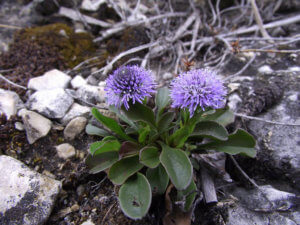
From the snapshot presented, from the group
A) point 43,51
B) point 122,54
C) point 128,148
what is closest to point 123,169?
point 128,148

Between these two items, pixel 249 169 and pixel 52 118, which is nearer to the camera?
pixel 249 169

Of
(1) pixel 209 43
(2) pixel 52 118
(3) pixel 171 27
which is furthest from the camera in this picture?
(3) pixel 171 27

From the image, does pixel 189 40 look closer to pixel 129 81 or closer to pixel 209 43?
pixel 209 43

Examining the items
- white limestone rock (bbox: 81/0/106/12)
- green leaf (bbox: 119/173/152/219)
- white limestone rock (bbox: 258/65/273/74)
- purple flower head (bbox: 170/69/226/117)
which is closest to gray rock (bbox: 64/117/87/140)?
green leaf (bbox: 119/173/152/219)

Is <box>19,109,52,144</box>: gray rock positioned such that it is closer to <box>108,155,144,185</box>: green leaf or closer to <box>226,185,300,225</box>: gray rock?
<box>108,155,144,185</box>: green leaf

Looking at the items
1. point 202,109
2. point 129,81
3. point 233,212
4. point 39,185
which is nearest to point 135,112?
point 129,81

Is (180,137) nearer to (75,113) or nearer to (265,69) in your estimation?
(75,113)
